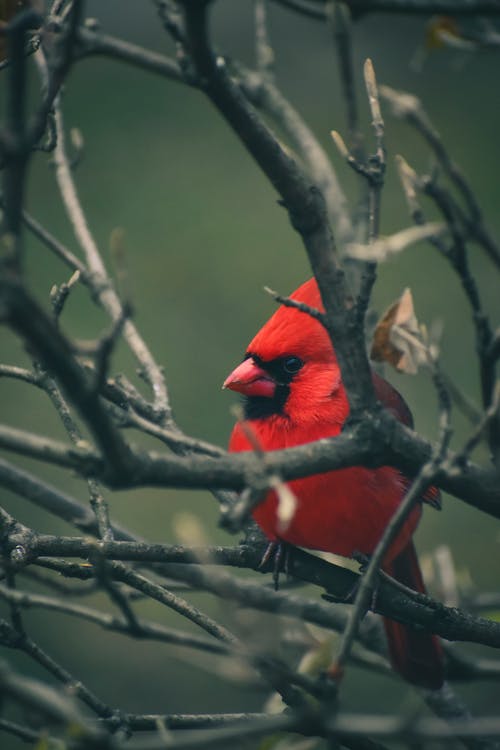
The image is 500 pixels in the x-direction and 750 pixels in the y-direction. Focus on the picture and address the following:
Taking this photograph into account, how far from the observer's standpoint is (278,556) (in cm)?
232

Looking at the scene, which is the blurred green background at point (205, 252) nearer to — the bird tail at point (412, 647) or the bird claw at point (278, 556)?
the bird tail at point (412, 647)

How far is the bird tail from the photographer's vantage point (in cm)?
245

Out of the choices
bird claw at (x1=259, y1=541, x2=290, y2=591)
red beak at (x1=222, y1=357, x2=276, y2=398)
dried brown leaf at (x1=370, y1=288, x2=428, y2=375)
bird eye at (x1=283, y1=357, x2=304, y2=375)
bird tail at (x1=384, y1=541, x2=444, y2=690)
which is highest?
dried brown leaf at (x1=370, y1=288, x2=428, y2=375)

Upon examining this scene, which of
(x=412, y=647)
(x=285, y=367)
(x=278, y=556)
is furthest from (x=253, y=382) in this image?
(x=412, y=647)

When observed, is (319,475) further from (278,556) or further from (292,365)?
(292,365)

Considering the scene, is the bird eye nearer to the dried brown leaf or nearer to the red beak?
the red beak

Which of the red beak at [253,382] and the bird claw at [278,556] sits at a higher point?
the red beak at [253,382]

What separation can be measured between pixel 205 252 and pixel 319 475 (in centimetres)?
375

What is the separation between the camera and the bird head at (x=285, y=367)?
2639 millimetres

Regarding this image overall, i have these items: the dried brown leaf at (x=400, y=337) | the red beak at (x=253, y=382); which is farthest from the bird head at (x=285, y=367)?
the dried brown leaf at (x=400, y=337)

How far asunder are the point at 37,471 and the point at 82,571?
3.21m

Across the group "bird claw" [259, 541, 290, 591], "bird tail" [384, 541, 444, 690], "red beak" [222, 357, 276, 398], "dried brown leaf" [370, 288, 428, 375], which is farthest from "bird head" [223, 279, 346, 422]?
"dried brown leaf" [370, 288, 428, 375]

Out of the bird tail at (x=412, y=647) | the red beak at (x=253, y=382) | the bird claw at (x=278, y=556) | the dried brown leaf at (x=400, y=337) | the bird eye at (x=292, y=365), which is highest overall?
the dried brown leaf at (x=400, y=337)

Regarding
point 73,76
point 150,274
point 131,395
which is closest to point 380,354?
point 131,395
